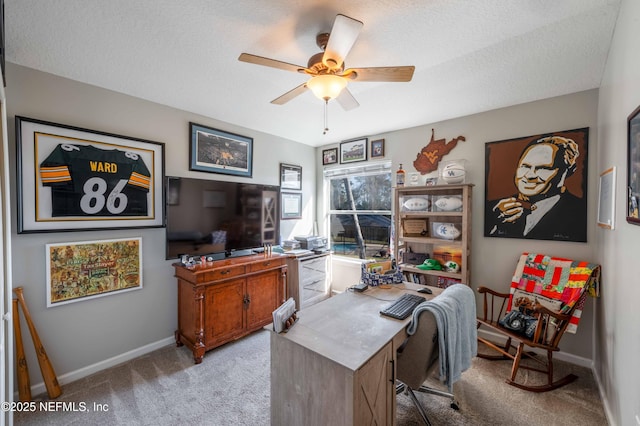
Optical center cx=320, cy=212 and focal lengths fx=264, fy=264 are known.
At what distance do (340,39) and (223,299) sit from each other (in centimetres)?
245

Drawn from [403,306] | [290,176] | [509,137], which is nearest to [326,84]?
[403,306]

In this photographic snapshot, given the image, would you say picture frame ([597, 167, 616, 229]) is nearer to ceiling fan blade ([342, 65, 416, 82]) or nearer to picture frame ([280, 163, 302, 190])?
ceiling fan blade ([342, 65, 416, 82])

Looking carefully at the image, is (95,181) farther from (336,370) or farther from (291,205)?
(336,370)

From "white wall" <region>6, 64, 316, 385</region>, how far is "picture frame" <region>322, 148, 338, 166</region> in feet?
5.60

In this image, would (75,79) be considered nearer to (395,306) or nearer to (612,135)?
(395,306)

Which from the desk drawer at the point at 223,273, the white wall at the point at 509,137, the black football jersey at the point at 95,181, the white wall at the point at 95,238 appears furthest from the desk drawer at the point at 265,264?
the white wall at the point at 509,137

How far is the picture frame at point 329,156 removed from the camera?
423 centimetres

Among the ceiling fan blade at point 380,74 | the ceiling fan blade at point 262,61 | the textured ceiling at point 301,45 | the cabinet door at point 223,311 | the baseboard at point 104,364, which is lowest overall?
the baseboard at point 104,364

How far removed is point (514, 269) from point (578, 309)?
0.65m

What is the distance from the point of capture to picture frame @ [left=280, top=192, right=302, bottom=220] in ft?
13.0

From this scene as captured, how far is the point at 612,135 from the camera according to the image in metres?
1.77

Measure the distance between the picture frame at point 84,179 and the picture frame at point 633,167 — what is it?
3.37 m

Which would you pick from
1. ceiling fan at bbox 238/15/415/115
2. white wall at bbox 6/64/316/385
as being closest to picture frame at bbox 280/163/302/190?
white wall at bbox 6/64/316/385

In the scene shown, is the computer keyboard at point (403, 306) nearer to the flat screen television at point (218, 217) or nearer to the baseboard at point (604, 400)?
the baseboard at point (604, 400)
